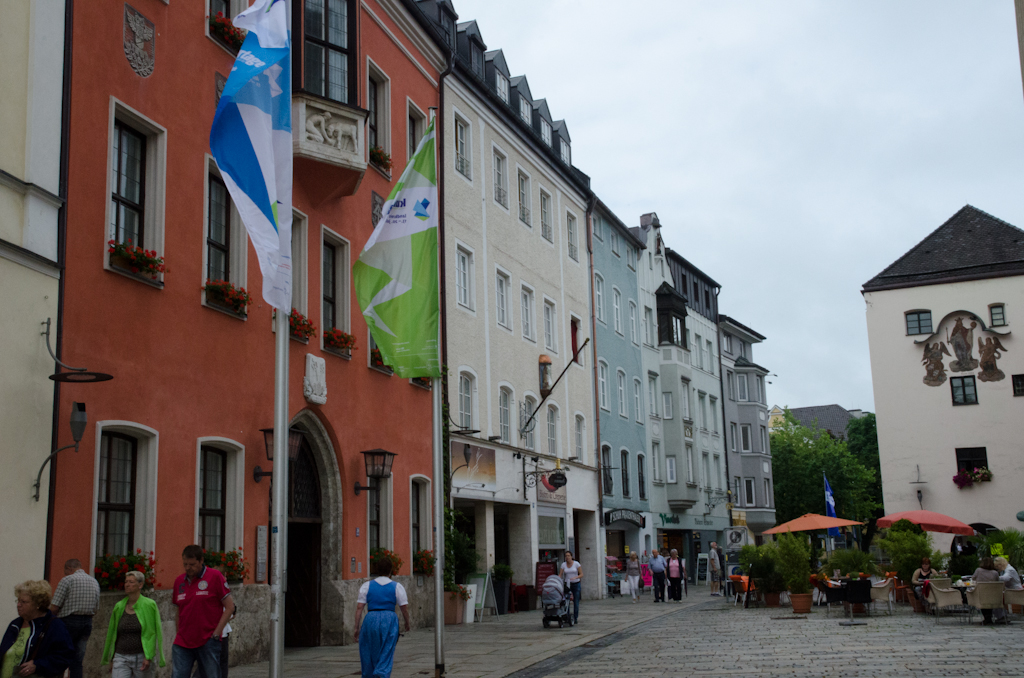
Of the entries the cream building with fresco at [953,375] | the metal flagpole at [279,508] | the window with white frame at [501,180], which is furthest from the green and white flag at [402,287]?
the cream building with fresco at [953,375]

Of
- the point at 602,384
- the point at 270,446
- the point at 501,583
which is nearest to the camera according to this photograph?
the point at 270,446

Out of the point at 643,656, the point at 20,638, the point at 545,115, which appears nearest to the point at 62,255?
the point at 20,638

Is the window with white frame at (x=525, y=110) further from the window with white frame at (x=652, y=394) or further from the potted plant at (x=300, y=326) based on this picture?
the potted plant at (x=300, y=326)

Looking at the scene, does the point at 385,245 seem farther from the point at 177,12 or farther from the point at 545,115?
the point at 545,115

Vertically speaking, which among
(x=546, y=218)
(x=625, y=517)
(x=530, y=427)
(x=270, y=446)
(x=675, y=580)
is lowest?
(x=675, y=580)

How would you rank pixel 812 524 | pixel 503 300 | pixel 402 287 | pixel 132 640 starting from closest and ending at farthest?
pixel 132 640 → pixel 402 287 → pixel 503 300 → pixel 812 524

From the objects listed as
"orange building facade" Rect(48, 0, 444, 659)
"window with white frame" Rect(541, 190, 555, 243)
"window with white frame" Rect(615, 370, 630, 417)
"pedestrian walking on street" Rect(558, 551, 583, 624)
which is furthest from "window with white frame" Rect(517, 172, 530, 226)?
"pedestrian walking on street" Rect(558, 551, 583, 624)

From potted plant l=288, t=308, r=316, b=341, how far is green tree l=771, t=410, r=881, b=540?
189 feet

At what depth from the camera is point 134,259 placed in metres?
13.4

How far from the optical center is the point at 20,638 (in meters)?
8.27

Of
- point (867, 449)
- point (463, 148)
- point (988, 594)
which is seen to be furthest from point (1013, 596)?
point (867, 449)

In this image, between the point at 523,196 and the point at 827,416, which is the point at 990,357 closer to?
the point at 523,196

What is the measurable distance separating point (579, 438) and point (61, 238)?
24447 mm

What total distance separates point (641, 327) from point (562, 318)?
1144cm
